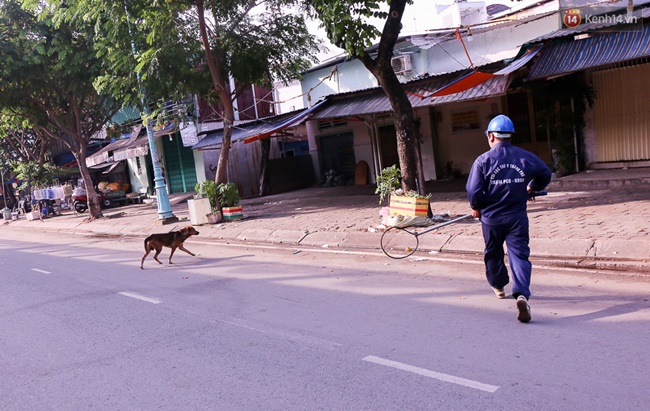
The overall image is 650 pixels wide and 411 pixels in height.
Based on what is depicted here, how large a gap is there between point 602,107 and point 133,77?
41.1 ft

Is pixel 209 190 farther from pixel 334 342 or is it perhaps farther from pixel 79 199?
pixel 79 199

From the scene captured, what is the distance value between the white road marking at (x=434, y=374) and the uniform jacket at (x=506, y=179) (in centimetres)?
177

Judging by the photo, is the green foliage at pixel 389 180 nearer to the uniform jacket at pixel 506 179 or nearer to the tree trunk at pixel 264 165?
the uniform jacket at pixel 506 179

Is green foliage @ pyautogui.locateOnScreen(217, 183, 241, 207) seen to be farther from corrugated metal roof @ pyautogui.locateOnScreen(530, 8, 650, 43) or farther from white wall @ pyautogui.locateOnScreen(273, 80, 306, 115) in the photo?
white wall @ pyautogui.locateOnScreen(273, 80, 306, 115)

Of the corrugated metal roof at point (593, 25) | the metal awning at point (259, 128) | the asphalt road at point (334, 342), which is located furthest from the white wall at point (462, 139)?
the asphalt road at point (334, 342)

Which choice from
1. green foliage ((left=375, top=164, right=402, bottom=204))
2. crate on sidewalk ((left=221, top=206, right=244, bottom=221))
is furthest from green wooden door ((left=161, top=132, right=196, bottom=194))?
green foliage ((left=375, top=164, right=402, bottom=204))

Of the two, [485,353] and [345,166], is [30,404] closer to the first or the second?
[485,353]

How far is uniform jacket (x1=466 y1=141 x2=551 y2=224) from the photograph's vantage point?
5309 mm

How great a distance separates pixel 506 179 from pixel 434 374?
2033 millimetres

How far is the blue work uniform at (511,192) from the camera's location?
5312 mm

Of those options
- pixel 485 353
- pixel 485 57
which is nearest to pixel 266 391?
pixel 485 353

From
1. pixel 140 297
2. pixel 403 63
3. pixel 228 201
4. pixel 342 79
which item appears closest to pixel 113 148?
pixel 342 79

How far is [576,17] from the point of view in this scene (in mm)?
13977

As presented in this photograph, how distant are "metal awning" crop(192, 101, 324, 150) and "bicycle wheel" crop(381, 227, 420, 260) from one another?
7.13 metres
